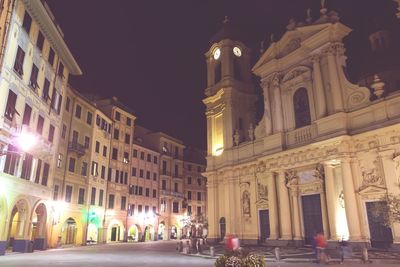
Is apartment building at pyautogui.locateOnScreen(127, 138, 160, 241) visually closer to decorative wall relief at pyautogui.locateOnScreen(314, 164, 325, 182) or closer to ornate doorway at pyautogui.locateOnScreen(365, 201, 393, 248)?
decorative wall relief at pyautogui.locateOnScreen(314, 164, 325, 182)

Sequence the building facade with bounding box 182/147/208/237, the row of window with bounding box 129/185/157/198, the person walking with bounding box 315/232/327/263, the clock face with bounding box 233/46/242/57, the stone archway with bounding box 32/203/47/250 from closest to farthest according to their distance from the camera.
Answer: the person walking with bounding box 315/232/327/263
the stone archway with bounding box 32/203/47/250
the clock face with bounding box 233/46/242/57
the row of window with bounding box 129/185/157/198
the building facade with bounding box 182/147/208/237

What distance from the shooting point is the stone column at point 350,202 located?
21984 mm

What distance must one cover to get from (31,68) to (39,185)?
878cm

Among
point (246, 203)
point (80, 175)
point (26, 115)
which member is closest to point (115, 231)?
point (80, 175)

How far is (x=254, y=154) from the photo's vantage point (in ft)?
106

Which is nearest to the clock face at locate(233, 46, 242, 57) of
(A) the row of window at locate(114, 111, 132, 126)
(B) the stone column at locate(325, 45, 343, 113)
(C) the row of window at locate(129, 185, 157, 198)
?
(B) the stone column at locate(325, 45, 343, 113)

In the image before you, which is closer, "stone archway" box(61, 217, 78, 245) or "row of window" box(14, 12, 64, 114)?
"row of window" box(14, 12, 64, 114)

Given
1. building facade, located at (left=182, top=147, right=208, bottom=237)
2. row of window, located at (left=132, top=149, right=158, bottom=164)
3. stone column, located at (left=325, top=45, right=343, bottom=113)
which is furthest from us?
building facade, located at (left=182, top=147, right=208, bottom=237)

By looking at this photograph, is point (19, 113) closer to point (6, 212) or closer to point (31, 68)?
point (31, 68)

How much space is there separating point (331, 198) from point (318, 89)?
28.5 ft

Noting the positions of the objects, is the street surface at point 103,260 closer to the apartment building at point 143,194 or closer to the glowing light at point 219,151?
the glowing light at point 219,151

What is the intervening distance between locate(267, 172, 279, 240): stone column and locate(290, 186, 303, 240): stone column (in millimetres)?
1690

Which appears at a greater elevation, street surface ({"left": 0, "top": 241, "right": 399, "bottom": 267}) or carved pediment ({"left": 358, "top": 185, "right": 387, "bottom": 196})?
carved pediment ({"left": 358, "top": 185, "right": 387, "bottom": 196})

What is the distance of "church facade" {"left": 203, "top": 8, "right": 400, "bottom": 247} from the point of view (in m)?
22.2
